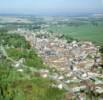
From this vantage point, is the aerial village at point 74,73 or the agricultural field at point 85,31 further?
the agricultural field at point 85,31

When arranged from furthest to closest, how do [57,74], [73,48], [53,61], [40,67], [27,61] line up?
[73,48] < [53,61] < [27,61] < [40,67] < [57,74]

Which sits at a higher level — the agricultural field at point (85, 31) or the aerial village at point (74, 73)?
the aerial village at point (74, 73)

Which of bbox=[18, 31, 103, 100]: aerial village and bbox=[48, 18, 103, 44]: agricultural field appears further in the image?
bbox=[48, 18, 103, 44]: agricultural field

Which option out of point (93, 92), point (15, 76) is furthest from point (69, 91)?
point (15, 76)

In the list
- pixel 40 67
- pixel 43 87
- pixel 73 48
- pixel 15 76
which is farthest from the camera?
pixel 73 48

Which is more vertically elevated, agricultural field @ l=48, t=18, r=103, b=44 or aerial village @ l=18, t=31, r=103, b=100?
aerial village @ l=18, t=31, r=103, b=100

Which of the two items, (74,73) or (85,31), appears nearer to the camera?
(74,73)

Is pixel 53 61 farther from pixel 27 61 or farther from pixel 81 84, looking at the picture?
pixel 81 84

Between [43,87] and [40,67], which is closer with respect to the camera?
[43,87]

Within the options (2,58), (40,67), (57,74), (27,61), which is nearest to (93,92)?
(57,74)

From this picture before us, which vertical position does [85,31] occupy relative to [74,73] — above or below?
below
